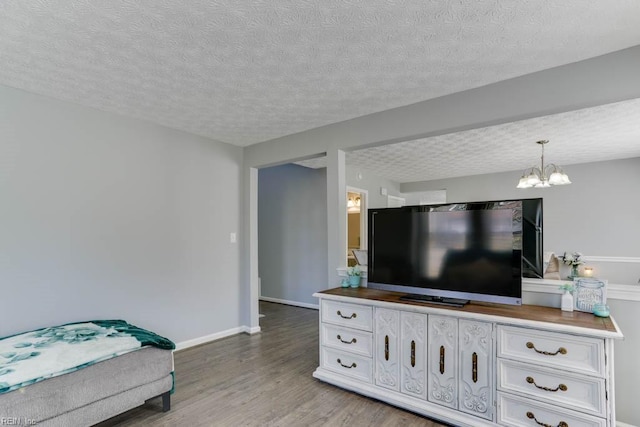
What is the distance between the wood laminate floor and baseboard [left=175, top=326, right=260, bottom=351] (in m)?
0.08

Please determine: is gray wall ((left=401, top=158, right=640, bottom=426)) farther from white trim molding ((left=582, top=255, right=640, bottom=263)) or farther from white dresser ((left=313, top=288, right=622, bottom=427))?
white dresser ((left=313, top=288, right=622, bottom=427))

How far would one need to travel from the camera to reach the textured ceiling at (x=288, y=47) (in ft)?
5.68

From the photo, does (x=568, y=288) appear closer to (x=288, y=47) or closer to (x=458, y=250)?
(x=458, y=250)

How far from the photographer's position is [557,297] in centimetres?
231

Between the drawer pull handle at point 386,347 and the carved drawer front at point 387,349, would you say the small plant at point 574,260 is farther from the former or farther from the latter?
the drawer pull handle at point 386,347

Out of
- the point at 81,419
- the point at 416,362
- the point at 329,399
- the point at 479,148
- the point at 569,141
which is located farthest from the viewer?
the point at 479,148

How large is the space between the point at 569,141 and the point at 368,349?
3788mm

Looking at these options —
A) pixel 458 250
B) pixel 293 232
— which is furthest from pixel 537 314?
pixel 293 232

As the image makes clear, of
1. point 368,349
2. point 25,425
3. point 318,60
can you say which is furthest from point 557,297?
point 25,425

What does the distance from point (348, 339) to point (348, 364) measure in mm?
200

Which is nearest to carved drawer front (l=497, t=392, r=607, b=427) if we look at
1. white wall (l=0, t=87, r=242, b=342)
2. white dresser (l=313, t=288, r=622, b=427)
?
white dresser (l=313, t=288, r=622, b=427)

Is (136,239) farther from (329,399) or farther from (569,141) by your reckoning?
(569,141)

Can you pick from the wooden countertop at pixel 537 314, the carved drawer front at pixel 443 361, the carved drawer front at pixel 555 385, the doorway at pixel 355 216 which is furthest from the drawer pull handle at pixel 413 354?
the doorway at pixel 355 216

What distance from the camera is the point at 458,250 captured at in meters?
2.48
